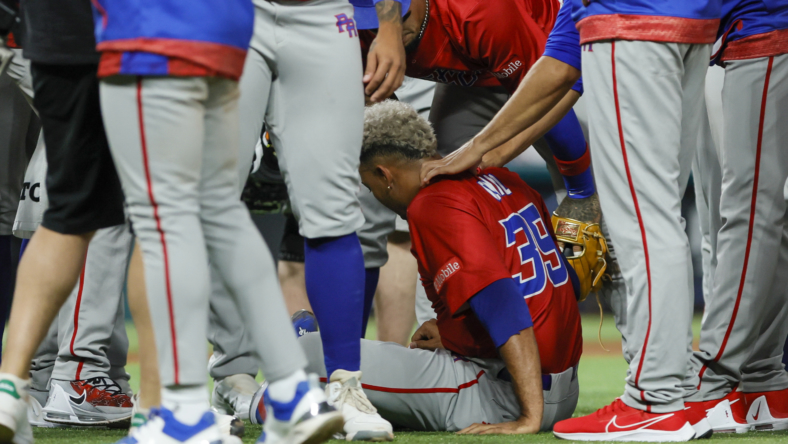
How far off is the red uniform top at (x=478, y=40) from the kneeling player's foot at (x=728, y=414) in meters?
1.17

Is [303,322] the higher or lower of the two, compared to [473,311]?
lower

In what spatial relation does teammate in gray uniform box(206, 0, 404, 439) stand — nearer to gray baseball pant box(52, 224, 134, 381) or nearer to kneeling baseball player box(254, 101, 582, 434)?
kneeling baseball player box(254, 101, 582, 434)

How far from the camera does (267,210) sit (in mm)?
3658

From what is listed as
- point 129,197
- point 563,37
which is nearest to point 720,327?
point 563,37

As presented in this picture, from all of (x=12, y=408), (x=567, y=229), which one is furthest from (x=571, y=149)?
(x=12, y=408)

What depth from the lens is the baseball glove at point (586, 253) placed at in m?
2.62

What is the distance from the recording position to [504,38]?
2.68m

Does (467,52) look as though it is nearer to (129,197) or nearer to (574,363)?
(574,363)

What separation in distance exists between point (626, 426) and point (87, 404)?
135 cm

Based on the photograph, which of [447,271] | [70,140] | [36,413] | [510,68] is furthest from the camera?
[510,68]

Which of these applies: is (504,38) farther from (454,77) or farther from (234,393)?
(234,393)

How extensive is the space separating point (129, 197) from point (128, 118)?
0.13 m

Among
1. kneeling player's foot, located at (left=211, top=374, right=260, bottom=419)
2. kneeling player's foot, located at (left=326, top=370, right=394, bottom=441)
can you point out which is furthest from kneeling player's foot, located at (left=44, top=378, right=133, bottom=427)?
kneeling player's foot, located at (left=326, top=370, right=394, bottom=441)

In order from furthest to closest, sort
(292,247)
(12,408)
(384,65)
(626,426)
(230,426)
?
(292,247) < (384,65) < (626,426) < (230,426) < (12,408)
